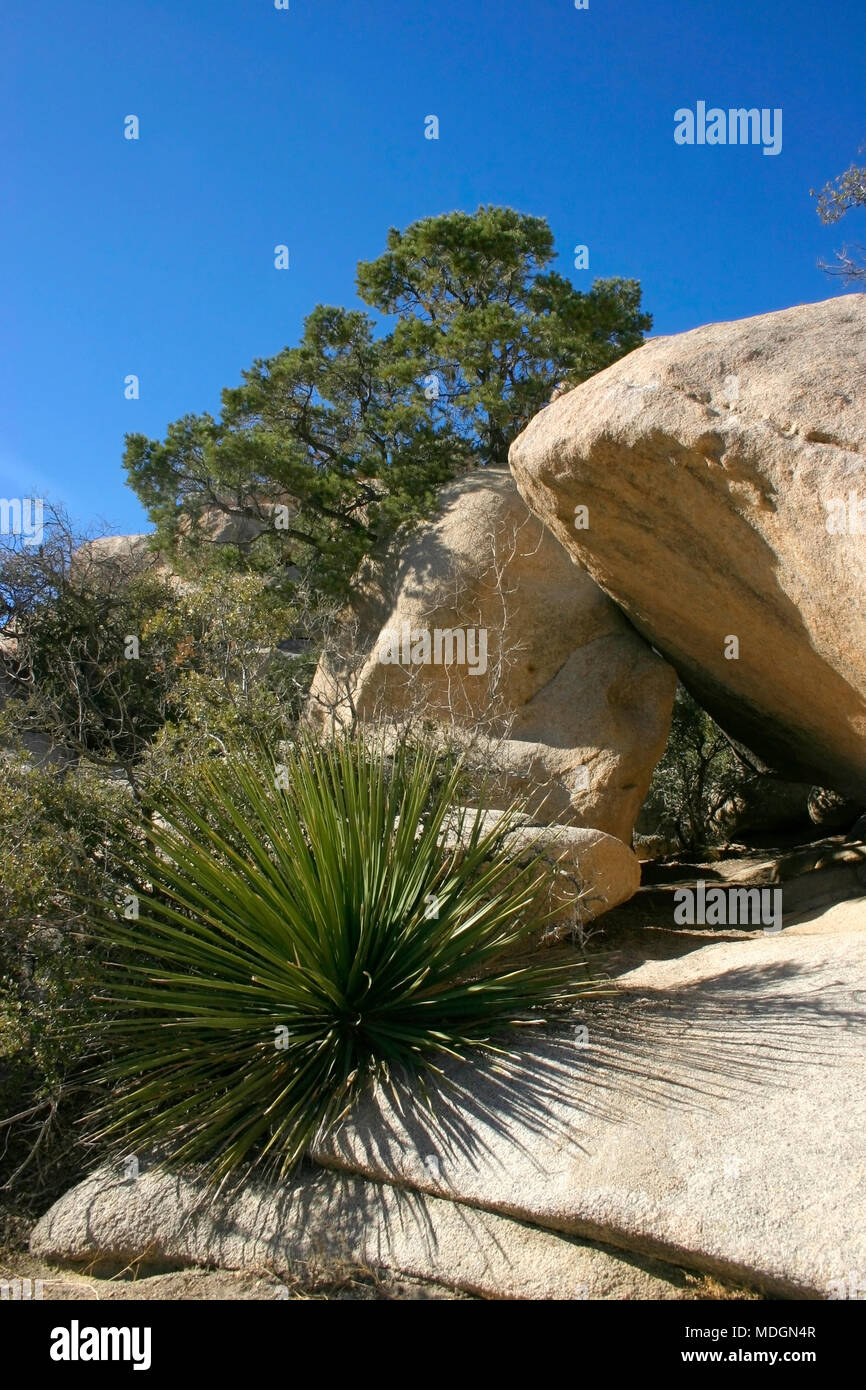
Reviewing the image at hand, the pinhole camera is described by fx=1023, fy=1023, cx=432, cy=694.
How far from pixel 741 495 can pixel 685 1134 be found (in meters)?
3.61

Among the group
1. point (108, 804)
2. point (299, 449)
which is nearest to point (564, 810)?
point (108, 804)

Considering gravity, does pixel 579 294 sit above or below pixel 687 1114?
above

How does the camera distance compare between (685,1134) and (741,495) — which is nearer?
(685,1134)

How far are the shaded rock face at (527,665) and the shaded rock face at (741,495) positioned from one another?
0.68 m

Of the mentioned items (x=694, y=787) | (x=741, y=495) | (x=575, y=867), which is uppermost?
(x=741, y=495)

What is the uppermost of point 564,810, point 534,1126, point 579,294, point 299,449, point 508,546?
point 579,294

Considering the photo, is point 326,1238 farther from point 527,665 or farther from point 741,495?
point 527,665

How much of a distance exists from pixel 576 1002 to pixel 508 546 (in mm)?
4762

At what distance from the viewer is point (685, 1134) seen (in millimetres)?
3947

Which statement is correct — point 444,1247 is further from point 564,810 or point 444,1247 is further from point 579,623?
point 579,623

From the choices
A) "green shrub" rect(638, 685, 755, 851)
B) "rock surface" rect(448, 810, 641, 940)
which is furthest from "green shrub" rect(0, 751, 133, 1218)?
"green shrub" rect(638, 685, 755, 851)

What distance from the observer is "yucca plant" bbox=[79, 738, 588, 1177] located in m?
4.64

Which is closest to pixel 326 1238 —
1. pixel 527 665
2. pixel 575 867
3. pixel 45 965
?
pixel 45 965

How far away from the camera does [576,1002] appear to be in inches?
210
